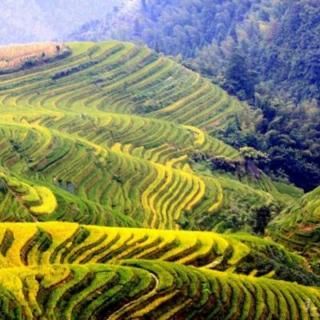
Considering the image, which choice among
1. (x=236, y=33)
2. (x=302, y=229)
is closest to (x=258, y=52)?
(x=236, y=33)

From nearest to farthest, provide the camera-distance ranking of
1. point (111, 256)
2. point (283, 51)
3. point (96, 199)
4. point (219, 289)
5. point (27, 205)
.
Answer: point (219, 289) < point (111, 256) < point (27, 205) < point (96, 199) < point (283, 51)

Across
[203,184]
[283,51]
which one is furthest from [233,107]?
[283,51]

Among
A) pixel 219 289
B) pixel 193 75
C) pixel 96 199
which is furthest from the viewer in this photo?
pixel 193 75

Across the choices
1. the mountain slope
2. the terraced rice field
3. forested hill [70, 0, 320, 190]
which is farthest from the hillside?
forested hill [70, 0, 320, 190]

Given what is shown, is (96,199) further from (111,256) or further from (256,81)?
(256,81)

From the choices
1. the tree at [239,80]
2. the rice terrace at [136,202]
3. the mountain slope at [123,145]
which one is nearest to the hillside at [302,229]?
the rice terrace at [136,202]

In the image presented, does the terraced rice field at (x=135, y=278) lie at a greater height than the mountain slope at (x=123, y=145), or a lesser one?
greater

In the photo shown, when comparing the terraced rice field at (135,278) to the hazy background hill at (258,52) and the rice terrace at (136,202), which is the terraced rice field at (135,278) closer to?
the rice terrace at (136,202)
